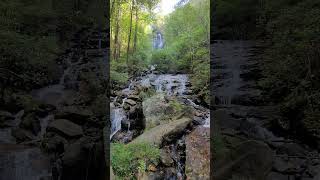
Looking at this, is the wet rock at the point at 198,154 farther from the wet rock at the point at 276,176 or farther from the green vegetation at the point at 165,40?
the wet rock at the point at 276,176

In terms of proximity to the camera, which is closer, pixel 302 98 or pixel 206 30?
pixel 302 98

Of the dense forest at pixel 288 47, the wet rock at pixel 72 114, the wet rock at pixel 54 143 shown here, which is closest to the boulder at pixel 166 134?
the wet rock at pixel 72 114

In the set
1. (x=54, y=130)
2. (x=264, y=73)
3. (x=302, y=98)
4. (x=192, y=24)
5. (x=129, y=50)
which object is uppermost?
(x=192, y=24)

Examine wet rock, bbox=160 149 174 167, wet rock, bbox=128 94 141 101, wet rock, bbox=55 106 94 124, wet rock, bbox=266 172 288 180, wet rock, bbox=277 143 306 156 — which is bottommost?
wet rock, bbox=266 172 288 180

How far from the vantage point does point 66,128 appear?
419 centimetres

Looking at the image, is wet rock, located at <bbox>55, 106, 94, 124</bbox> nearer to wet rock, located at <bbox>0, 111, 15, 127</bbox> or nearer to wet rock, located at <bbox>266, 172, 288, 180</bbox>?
wet rock, located at <bbox>0, 111, 15, 127</bbox>

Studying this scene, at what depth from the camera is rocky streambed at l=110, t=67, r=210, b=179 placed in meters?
4.22

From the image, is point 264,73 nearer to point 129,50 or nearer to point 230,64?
point 230,64

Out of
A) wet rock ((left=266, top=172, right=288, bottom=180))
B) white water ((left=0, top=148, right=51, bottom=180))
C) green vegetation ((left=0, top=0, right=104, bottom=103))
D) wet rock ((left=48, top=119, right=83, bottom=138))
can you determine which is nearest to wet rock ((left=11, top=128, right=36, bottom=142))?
white water ((left=0, top=148, right=51, bottom=180))

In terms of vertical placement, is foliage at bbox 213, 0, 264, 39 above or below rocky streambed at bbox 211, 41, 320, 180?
above


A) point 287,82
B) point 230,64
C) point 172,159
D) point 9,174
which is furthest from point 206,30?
point 9,174

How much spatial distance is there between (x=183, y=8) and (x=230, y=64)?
91 centimetres

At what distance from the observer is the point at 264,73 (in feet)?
13.3

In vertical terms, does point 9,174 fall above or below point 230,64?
below
